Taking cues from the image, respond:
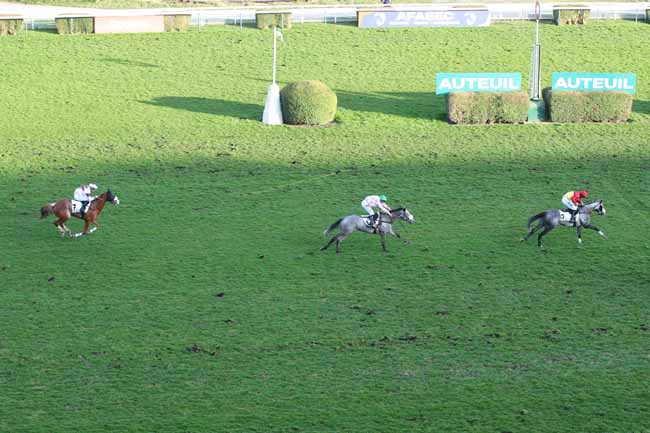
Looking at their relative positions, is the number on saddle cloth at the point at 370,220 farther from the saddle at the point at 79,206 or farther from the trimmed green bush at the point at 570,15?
the trimmed green bush at the point at 570,15

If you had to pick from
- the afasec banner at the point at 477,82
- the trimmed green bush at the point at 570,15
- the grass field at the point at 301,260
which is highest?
the trimmed green bush at the point at 570,15

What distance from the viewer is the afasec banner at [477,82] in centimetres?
4412

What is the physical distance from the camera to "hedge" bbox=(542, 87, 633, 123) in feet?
143

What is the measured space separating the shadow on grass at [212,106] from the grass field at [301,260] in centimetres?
17

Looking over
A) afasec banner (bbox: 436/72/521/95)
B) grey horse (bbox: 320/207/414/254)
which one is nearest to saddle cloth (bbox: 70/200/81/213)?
grey horse (bbox: 320/207/414/254)

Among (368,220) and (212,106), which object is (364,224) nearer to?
(368,220)

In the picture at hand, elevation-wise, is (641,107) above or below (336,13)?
below

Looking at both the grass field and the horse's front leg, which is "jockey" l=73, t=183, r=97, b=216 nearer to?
the grass field

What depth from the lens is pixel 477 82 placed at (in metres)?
44.2

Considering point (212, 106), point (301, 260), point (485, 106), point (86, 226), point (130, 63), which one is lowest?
point (301, 260)

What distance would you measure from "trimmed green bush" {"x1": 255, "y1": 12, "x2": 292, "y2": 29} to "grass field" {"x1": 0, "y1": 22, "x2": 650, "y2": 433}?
3937 millimetres

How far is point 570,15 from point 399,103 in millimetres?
16309

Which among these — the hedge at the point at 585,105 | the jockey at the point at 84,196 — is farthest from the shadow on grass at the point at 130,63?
the jockey at the point at 84,196

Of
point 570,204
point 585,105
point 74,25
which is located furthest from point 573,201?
point 74,25
